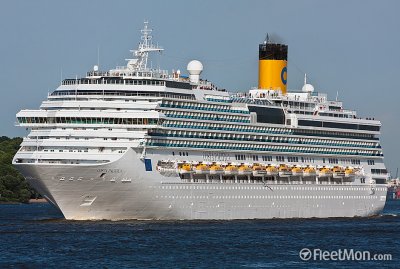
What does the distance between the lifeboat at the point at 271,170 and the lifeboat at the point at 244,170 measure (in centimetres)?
244

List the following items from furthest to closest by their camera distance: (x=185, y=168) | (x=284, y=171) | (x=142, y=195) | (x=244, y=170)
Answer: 1. (x=284, y=171)
2. (x=244, y=170)
3. (x=185, y=168)
4. (x=142, y=195)

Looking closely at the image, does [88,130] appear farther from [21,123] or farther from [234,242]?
[234,242]

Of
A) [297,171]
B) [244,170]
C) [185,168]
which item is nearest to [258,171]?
[244,170]

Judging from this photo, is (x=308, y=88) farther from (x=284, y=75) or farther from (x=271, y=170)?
(x=271, y=170)

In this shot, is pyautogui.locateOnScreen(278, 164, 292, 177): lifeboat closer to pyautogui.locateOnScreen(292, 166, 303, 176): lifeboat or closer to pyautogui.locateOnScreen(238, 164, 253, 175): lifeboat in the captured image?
pyautogui.locateOnScreen(292, 166, 303, 176): lifeboat

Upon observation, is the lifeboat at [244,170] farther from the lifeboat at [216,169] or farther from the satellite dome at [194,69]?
the satellite dome at [194,69]

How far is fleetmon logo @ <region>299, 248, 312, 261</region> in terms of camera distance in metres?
78.3

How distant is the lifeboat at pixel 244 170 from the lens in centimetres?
10662

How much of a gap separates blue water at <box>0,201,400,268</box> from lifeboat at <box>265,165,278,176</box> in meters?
5.51

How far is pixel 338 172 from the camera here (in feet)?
389

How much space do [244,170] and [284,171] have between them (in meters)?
6.06

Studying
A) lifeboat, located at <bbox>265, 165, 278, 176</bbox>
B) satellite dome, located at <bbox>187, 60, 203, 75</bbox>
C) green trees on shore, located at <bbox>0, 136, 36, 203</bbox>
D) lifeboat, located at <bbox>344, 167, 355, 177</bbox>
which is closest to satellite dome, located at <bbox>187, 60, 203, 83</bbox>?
satellite dome, located at <bbox>187, 60, 203, 75</bbox>

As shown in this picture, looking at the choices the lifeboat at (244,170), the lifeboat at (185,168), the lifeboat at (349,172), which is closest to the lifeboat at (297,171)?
the lifeboat at (244,170)

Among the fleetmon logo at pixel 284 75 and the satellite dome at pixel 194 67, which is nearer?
the satellite dome at pixel 194 67
